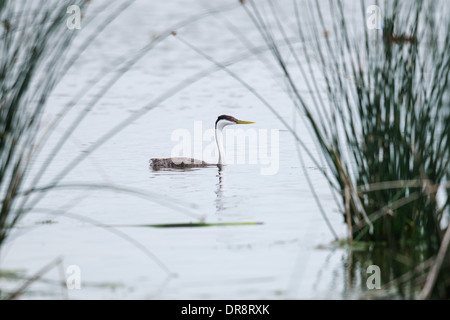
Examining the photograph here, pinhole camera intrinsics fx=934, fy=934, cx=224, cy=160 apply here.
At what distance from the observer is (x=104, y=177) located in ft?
26.5

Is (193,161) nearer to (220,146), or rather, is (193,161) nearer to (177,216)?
(220,146)

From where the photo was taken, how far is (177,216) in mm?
6168

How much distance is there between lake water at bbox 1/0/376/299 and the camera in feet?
14.6

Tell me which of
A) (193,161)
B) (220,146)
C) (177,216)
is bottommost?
(177,216)

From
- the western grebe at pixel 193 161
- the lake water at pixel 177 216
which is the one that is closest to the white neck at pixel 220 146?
the western grebe at pixel 193 161

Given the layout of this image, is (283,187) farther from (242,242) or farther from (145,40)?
(145,40)

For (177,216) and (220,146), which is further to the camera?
(220,146)

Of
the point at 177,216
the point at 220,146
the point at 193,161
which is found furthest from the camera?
the point at 220,146

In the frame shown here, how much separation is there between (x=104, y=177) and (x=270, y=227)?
8.72 ft

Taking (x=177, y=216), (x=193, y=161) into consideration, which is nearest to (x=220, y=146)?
(x=193, y=161)

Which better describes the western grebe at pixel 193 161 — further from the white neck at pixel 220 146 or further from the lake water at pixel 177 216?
the lake water at pixel 177 216

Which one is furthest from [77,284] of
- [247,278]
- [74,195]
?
[74,195]

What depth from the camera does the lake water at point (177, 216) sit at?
14.6 ft

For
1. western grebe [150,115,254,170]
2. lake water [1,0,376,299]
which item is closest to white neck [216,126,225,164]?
western grebe [150,115,254,170]
